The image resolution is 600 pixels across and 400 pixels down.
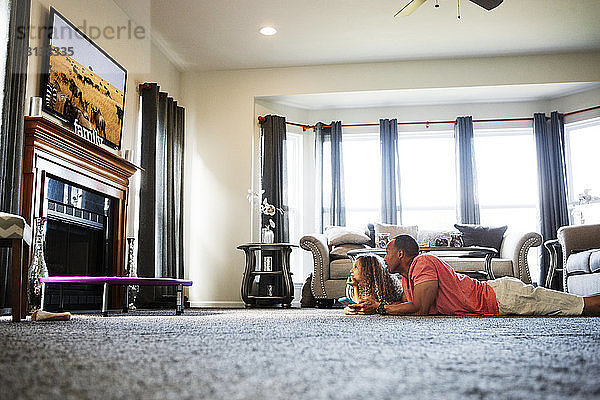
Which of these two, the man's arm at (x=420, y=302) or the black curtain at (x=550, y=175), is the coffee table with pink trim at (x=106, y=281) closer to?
the man's arm at (x=420, y=302)

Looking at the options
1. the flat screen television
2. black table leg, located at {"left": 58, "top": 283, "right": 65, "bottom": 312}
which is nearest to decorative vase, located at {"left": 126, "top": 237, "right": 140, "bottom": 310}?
black table leg, located at {"left": 58, "top": 283, "right": 65, "bottom": 312}

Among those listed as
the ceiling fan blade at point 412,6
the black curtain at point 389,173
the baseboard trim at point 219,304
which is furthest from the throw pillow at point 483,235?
the ceiling fan blade at point 412,6

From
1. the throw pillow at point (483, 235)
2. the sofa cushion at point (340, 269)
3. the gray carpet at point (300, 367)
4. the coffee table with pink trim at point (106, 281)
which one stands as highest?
the throw pillow at point (483, 235)

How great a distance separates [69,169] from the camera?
4629 millimetres

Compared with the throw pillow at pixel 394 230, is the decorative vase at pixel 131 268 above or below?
below

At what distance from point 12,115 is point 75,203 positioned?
101 cm

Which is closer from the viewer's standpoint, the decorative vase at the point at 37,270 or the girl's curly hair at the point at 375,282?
the girl's curly hair at the point at 375,282

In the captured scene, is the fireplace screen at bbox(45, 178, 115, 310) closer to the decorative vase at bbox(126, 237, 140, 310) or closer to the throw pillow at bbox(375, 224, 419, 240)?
the decorative vase at bbox(126, 237, 140, 310)

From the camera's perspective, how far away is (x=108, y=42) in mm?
5617

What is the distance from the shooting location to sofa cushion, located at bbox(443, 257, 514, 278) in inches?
235

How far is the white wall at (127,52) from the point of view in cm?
444

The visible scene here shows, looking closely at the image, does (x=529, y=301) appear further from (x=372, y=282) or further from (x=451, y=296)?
(x=372, y=282)

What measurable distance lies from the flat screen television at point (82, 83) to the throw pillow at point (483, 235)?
369 centimetres

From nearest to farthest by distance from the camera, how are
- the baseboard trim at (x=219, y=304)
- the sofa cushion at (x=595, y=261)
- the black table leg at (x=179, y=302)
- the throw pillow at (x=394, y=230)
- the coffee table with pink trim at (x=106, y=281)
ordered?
the coffee table with pink trim at (x=106, y=281) → the black table leg at (x=179, y=302) → the sofa cushion at (x=595, y=261) → the throw pillow at (x=394, y=230) → the baseboard trim at (x=219, y=304)
